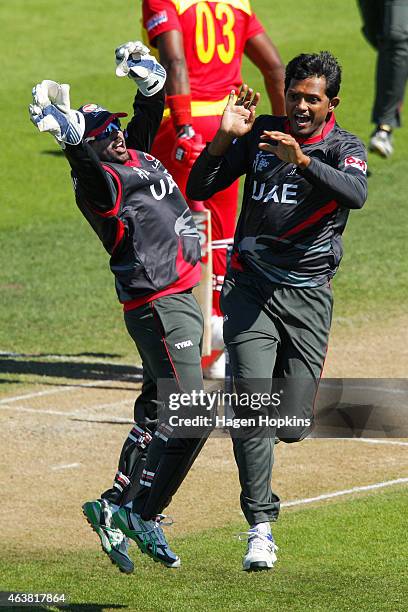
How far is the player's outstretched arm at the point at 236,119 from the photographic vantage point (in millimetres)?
7188

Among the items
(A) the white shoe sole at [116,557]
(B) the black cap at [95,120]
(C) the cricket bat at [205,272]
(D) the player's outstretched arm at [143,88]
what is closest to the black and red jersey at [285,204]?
(B) the black cap at [95,120]

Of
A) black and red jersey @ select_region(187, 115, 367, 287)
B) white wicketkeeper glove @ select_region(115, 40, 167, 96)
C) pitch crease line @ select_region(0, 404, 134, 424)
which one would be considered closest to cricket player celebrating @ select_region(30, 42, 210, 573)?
black and red jersey @ select_region(187, 115, 367, 287)

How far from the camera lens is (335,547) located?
27.0 feet

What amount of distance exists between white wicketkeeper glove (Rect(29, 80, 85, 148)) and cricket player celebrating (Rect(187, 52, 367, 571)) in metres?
0.78

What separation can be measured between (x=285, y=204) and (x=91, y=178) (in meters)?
1.02

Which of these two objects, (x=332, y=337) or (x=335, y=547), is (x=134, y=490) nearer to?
(x=335, y=547)

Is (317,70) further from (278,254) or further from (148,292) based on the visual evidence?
(148,292)

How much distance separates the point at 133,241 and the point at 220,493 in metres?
2.55

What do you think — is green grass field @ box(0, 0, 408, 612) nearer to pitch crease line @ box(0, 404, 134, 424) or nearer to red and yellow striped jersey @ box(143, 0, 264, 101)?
pitch crease line @ box(0, 404, 134, 424)

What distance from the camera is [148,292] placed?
746 centimetres

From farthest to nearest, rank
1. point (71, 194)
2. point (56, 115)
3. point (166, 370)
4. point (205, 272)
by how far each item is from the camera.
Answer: point (71, 194)
point (205, 272)
point (166, 370)
point (56, 115)

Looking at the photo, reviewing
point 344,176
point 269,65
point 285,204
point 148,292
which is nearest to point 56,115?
point 148,292

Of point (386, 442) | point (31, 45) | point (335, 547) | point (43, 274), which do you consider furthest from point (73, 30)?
point (335, 547)

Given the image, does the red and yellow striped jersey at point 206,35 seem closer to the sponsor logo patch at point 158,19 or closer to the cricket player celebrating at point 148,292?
the sponsor logo patch at point 158,19
